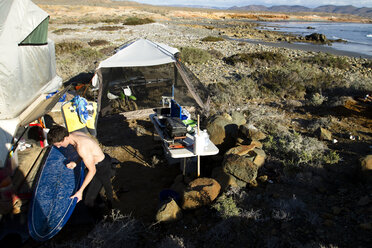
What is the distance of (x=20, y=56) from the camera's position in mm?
5406

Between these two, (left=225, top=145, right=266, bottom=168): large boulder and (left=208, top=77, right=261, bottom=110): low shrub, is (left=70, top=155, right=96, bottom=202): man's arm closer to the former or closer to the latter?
(left=225, top=145, right=266, bottom=168): large boulder

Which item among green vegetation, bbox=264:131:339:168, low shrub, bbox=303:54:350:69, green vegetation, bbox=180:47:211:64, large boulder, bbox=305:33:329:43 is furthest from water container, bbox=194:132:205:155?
large boulder, bbox=305:33:329:43

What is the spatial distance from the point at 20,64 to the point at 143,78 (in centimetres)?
407

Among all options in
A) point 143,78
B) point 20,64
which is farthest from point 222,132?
point 143,78

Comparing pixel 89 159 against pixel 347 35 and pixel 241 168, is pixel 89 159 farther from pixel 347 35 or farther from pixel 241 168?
pixel 347 35

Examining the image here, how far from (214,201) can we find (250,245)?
0.84m

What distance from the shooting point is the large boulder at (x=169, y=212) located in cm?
351

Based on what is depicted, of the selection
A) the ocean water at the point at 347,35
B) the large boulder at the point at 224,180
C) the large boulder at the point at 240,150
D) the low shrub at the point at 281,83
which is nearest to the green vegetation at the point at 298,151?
the large boulder at the point at 240,150

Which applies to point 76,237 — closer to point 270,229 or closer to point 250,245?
point 250,245

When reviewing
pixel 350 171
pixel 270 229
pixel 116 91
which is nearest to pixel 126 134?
pixel 116 91

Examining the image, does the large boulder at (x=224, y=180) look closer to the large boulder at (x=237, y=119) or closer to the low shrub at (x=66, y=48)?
the large boulder at (x=237, y=119)

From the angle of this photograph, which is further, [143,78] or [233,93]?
[143,78]

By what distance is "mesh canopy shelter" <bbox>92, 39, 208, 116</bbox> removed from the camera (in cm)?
667

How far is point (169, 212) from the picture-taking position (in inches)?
139
